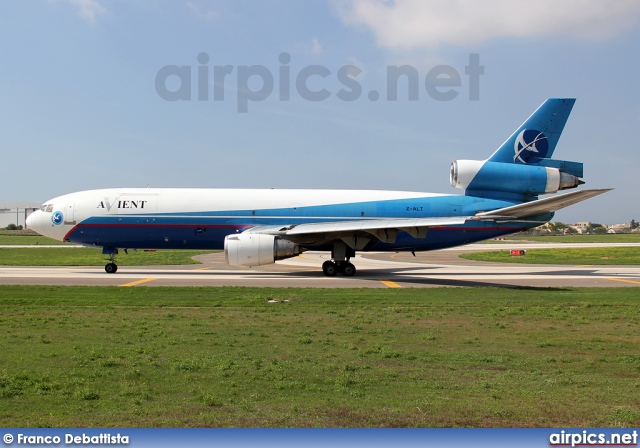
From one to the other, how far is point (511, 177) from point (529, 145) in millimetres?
1847

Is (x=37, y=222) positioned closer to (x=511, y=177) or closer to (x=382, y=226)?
(x=382, y=226)

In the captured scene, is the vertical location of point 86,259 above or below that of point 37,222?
below

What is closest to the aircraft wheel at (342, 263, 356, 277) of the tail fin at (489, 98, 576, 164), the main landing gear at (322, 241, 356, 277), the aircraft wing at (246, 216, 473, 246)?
the main landing gear at (322, 241, 356, 277)

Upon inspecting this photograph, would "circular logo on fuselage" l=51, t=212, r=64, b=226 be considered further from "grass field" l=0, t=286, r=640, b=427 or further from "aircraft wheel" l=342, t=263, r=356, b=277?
"aircraft wheel" l=342, t=263, r=356, b=277

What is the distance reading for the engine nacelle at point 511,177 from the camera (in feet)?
90.8

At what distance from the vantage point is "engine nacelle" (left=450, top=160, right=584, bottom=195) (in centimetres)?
2769

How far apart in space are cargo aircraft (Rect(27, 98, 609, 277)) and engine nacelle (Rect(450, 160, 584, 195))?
5 centimetres

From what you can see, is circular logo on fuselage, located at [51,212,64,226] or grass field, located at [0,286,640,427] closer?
grass field, located at [0,286,640,427]

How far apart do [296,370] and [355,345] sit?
2155 millimetres

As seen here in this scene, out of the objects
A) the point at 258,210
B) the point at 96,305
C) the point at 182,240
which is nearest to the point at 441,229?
the point at 258,210

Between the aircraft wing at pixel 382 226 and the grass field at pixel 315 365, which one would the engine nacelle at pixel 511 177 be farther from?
the grass field at pixel 315 365

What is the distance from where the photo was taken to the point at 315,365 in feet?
27.5

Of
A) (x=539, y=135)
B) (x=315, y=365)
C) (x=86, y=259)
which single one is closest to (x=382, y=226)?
(x=539, y=135)

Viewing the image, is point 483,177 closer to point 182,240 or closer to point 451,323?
point 182,240
